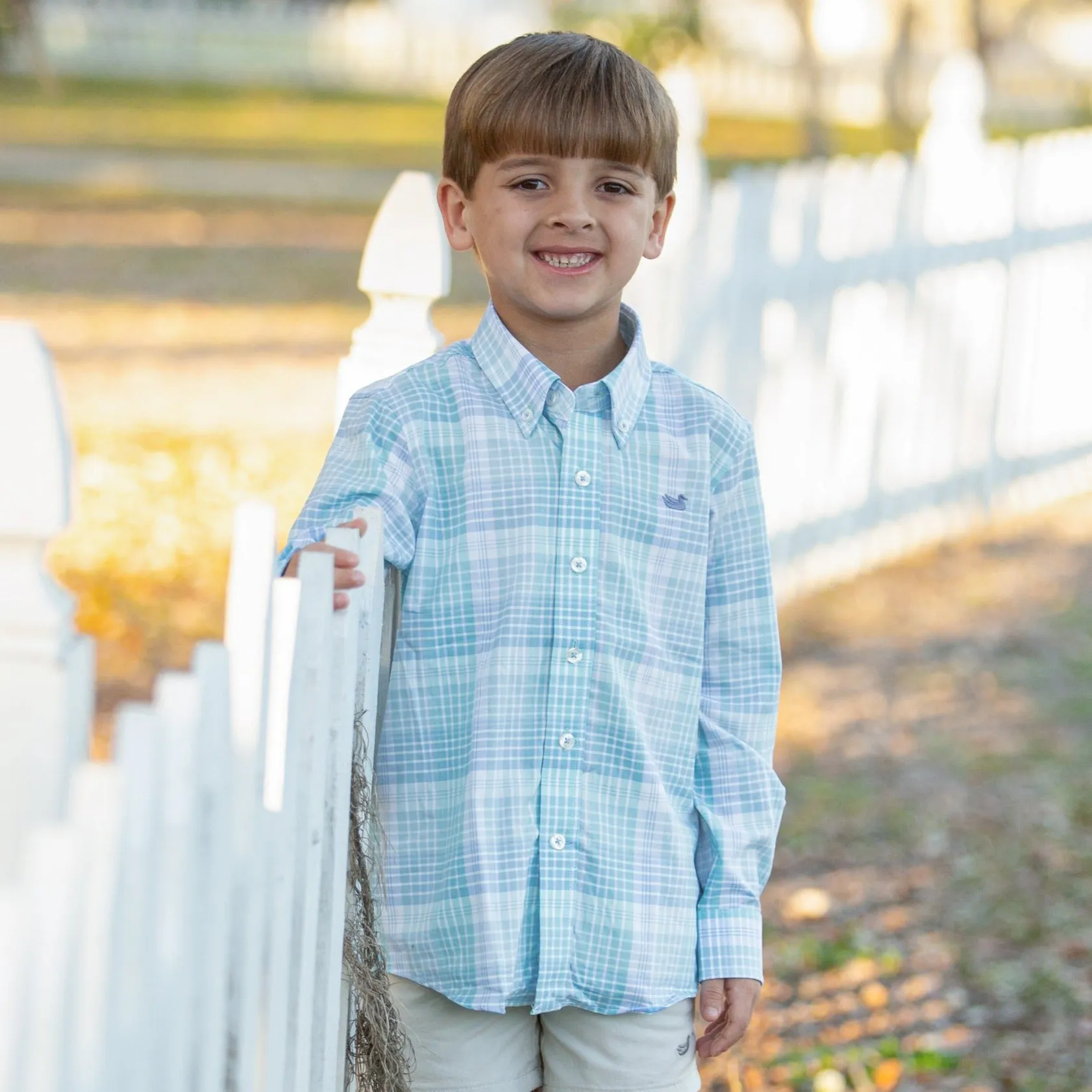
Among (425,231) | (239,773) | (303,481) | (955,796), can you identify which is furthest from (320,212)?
(239,773)

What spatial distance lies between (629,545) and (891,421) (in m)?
4.84

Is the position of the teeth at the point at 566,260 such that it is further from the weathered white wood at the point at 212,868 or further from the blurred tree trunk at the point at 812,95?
the blurred tree trunk at the point at 812,95

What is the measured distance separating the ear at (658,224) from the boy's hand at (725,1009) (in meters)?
0.95

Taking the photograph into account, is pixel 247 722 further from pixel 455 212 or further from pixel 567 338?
pixel 455 212

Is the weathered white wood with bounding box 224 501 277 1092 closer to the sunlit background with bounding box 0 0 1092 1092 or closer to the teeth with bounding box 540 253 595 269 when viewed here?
the teeth with bounding box 540 253 595 269

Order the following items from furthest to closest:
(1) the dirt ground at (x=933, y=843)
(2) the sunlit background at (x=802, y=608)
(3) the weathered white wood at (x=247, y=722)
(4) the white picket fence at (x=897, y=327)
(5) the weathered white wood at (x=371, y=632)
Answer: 1. (4) the white picket fence at (x=897, y=327)
2. (2) the sunlit background at (x=802, y=608)
3. (1) the dirt ground at (x=933, y=843)
4. (5) the weathered white wood at (x=371, y=632)
5. (3) the weathered white wood at (x=247, y=722)

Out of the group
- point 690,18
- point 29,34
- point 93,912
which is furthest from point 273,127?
point 93,912

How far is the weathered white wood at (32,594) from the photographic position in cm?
139

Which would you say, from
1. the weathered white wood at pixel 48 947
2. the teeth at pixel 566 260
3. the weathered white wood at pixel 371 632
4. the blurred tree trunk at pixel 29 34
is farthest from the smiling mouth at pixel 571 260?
the blurred tree trunk at pixel 29 34

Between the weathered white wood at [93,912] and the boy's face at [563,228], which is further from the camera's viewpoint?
the boy's face at [563,228]

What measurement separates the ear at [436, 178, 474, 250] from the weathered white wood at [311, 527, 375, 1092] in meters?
0.51

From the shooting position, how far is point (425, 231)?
282cm

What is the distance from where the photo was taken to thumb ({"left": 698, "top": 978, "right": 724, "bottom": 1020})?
88.4 inches

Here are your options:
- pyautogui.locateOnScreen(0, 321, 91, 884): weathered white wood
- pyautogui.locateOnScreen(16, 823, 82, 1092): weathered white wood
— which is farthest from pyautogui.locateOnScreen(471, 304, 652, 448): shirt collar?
pyautogui.locateOnScreen(16, 823, 82, 1092): weathered white wood
